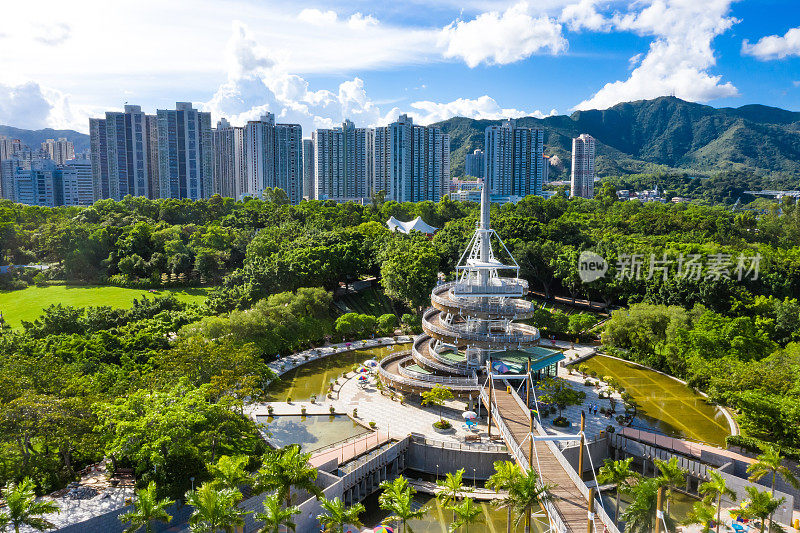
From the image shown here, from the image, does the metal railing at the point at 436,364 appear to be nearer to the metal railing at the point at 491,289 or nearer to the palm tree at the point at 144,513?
the metal railing at the point at 491,289

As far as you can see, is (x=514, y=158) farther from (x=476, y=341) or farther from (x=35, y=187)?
(x=35, y=187)

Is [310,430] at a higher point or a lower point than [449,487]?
lower

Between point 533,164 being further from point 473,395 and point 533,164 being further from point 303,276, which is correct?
point 473,395

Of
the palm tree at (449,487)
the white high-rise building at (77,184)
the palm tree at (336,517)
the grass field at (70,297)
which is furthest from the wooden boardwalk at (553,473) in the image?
the white high-rise building at (77,184)

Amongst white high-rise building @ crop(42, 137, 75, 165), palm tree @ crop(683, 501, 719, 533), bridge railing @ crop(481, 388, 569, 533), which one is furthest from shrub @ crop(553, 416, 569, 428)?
white high-rise building @ crop(42, 137, 75, 165)

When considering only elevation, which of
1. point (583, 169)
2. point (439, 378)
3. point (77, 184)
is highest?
point (583, 169)

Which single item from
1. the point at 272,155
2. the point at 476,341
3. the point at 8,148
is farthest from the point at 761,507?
the point at 8,148
